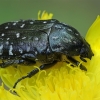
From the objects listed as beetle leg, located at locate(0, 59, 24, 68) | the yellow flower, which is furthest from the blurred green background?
beetle leg, located at locate(0, 59, 24, 68)

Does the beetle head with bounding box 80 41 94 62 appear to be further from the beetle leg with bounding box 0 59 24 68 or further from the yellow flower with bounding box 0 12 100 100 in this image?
the beetle leg with bounding box 0 59 24 68

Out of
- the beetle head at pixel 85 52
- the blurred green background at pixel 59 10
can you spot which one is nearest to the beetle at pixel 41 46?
the beetle head at pixel 85 52

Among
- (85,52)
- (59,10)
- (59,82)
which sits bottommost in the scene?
(59,10)

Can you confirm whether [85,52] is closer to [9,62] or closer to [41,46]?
[41,46]

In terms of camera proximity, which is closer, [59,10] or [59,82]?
[59,82]

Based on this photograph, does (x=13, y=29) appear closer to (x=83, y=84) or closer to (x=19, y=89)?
(x=19, y=89)

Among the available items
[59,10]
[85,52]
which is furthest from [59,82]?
[59,10]
